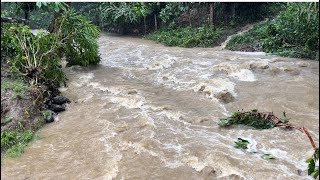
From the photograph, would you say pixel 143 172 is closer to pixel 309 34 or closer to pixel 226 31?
pixel 309 34

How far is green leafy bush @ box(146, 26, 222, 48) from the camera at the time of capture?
15.5m

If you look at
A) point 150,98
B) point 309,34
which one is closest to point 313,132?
point 150,98

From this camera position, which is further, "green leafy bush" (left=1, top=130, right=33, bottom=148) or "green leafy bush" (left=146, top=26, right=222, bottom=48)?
"green leafy bush" (left=146, top=26, right=222, bottom=48)

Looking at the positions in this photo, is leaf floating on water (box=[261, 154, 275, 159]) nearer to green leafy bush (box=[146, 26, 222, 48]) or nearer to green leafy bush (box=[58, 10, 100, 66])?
green leafy bush (box=[58, 10, 100, 66])

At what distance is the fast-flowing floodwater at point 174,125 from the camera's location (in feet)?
15.9

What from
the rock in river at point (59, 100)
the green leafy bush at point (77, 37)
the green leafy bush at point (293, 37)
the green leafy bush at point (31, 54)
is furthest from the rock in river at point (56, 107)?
the green leafy bush at point (293, 37)

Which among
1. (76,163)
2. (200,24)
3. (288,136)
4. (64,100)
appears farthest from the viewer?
(200,24)

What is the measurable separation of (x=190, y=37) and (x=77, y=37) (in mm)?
7243

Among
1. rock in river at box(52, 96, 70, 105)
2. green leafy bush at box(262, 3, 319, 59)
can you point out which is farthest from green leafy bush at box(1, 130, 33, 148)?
green leafy bush at box(262, 3, 319, 59)

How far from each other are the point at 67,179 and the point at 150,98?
11.4 ft

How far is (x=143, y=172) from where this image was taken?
15.7 ft

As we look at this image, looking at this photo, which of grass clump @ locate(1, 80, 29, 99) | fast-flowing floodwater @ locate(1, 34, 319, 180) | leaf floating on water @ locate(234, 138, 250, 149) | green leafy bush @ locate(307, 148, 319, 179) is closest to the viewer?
green leafy bush @ locate(307, 148, 319, 179)

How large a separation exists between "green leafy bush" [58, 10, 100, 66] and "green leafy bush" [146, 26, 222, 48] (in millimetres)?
6024

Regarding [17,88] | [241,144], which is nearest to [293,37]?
[241,144]
